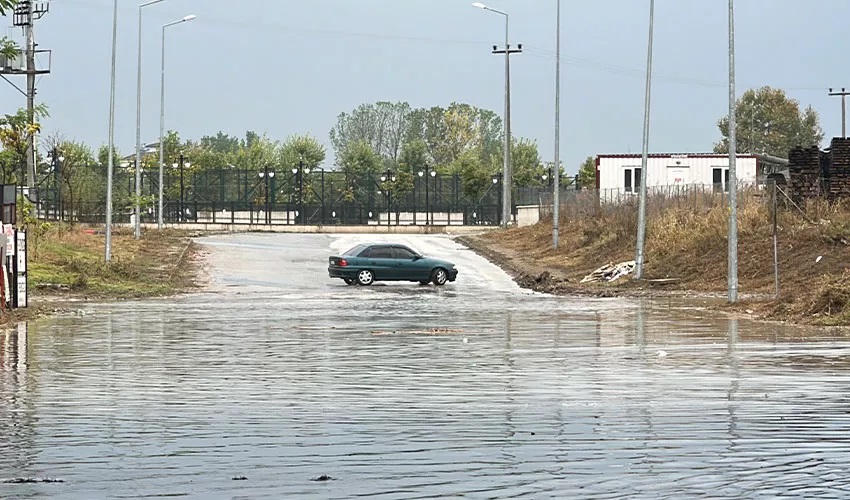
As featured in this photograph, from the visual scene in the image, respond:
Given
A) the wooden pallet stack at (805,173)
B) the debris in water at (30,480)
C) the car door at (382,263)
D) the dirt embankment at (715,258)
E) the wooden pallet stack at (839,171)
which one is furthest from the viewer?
the car door at (382,263)

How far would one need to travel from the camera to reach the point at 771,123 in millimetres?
139000

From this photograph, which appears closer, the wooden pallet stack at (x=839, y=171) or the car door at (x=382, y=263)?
the wooden pallet stack at (x=839, y=171)

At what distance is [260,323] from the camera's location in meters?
27.9

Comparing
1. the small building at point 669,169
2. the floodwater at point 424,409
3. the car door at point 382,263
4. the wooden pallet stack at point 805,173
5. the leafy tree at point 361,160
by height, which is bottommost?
the floodwater at point 424,409

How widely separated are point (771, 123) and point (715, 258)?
101 meters

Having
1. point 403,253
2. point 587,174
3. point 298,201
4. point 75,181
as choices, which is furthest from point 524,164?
point 403,253

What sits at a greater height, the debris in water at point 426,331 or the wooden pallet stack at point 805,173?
the wooden pallet stack at point 805,173

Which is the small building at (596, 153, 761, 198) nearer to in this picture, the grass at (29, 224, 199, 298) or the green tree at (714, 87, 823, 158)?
the grass at (29, 224, 199, 298)

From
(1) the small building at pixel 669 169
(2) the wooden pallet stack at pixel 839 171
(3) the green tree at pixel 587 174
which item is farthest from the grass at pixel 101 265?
(3) the green tree at pixel 587 174

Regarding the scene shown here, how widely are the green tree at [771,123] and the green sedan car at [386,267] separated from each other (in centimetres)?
9541

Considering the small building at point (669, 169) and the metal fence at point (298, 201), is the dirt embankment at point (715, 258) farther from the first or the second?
the metal fence at point (298, 201)

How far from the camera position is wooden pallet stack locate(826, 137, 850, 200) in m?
43.9

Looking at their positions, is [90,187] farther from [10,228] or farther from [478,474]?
[478,474]

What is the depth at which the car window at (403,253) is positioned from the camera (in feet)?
153
